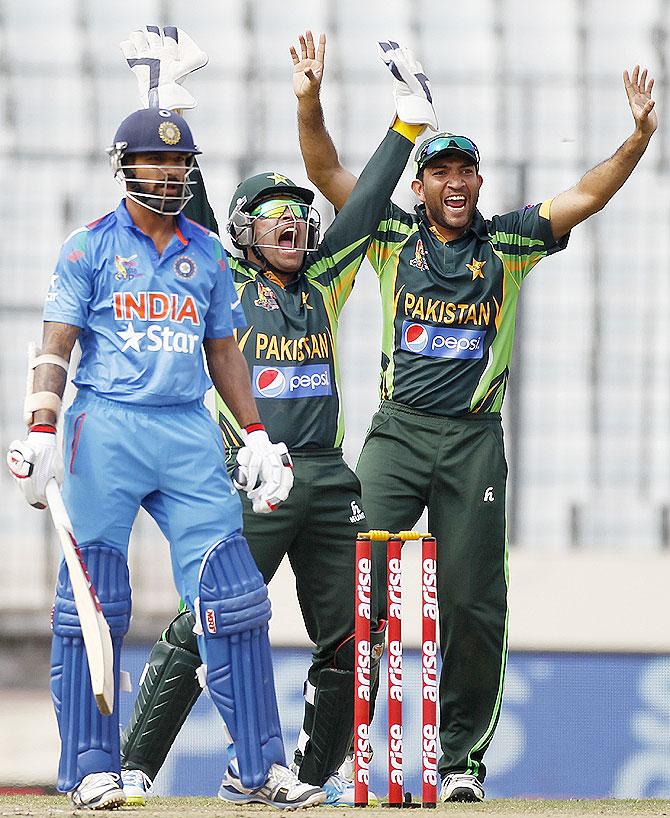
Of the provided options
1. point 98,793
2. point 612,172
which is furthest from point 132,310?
point 612,172

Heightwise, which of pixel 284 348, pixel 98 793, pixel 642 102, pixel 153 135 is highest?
pixel 642 102

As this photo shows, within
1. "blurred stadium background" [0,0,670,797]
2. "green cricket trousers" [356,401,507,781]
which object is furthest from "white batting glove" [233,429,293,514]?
"blurred stadium background" [0,0,670,797]

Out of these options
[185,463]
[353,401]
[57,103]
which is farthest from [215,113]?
[185,463]

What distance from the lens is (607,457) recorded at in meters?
10.2

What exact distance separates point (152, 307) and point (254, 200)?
98 cm

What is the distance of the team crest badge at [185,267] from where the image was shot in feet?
14.2

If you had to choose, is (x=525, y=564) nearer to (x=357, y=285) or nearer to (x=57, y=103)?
(x=357, y=285)

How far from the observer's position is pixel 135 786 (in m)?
4.65

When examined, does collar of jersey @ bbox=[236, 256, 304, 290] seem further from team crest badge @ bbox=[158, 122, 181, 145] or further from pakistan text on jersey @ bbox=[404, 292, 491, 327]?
team crest badge @ bbox=[158, 122, 181, 145]

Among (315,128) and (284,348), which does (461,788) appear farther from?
(315,128)

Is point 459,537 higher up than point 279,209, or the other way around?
point 279,209

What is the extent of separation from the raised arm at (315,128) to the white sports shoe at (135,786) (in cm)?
198

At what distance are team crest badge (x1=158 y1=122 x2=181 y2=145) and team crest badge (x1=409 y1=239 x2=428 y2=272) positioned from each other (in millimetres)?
1288

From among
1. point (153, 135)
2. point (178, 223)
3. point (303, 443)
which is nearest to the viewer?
point (153, 135)
